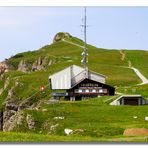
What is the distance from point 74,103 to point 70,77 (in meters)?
22.2

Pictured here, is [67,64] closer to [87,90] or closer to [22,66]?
[87,90]

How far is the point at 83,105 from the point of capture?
64812 millimetres

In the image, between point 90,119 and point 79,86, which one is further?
point 79,86

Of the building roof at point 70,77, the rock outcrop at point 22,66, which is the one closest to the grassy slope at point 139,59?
the building roof at point 70,77

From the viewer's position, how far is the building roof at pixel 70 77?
287ft

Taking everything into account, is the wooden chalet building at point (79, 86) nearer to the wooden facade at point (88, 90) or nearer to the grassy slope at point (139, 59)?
the wooden facade at point (88, 90)

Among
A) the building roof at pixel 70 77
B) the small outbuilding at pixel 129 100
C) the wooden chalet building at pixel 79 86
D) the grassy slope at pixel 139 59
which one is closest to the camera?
the small outbuilding at pixel 129 100

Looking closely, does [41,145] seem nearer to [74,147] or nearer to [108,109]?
[74,147]

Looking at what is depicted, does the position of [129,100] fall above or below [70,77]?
below

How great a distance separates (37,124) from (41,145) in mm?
23905

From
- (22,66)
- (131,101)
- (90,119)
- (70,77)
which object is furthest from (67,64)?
(90,119)

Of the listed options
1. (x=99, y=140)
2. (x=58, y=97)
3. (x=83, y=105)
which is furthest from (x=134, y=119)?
(x=58, y=97)

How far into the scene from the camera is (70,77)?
89.4 m

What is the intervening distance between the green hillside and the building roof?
182 cm
